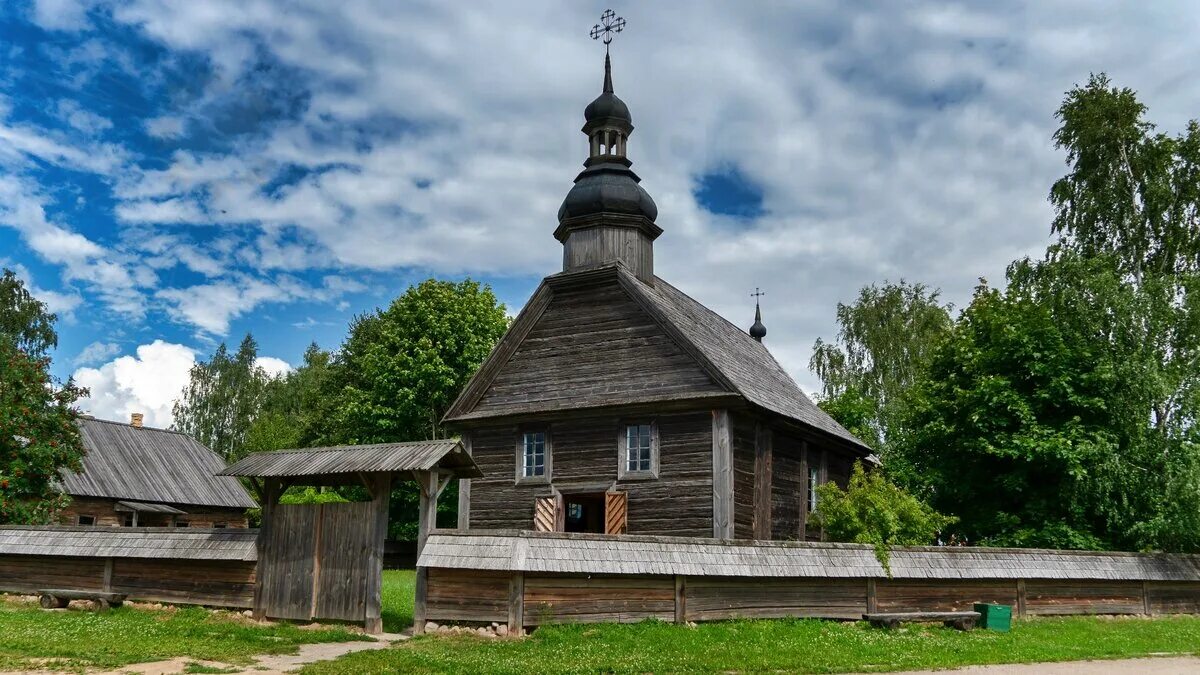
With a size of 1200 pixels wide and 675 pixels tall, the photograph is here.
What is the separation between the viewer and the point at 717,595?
52.1ft

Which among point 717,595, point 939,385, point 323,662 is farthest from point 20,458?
point 939,385

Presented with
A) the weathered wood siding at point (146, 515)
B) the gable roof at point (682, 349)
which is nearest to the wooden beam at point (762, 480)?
the gable roof at point (682, 349)

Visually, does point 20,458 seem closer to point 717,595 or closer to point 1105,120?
point 717,595

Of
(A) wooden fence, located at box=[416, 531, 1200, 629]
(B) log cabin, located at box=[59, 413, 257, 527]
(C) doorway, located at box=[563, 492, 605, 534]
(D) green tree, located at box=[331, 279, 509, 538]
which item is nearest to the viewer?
(A) wooden fence, located at box=[416, 531, 1200, 629]

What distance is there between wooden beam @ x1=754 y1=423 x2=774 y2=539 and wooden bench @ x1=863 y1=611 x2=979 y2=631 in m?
5.68

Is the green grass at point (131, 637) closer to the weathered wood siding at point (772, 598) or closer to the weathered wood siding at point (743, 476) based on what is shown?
the weathered wood siding at point (772, 598)

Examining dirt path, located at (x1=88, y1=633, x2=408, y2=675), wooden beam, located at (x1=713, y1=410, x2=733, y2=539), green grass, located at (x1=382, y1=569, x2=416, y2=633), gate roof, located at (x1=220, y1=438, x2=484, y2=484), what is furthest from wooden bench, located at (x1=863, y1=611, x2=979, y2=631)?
dirt path, located at (x1=88, y1=633, x2=408, y2=675)

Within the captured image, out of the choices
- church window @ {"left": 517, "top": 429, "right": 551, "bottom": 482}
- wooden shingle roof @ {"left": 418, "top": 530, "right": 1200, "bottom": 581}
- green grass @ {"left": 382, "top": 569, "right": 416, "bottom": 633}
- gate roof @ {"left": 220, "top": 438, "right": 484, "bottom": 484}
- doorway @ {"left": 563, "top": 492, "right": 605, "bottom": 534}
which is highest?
church window @ {"left": 517, "top": 429, "right": 551, "bottom": 482}

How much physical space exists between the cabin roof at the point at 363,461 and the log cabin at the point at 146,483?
19728mm

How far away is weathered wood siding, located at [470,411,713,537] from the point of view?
21.7 m

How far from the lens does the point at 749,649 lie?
13.6 metres

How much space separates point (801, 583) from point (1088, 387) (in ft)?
42.1

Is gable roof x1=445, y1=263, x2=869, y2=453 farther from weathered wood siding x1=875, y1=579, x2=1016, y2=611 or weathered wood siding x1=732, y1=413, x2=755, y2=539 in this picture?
weathered wood siding x1=875, y1=579, x2=1016, y2=611

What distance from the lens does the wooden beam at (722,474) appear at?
2105 cm
